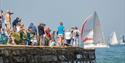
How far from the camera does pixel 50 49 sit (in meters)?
33.6

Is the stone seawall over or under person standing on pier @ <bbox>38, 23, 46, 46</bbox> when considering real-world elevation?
under

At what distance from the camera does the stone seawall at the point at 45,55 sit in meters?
28.6

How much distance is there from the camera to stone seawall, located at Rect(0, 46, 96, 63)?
28625mm

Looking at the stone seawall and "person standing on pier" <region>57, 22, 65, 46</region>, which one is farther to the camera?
"person standing on pier" <region>57, 22, 65, 46</region>

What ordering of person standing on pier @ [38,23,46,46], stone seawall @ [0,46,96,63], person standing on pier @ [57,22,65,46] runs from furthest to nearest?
1. person standing on pier @ [57,22,65,46]
2. person standing on pier @ [38,23,46,46]
3. stone seawall @ [0,46,96,63]

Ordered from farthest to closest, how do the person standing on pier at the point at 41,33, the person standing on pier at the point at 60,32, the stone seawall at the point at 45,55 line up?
1. the person standing on pier at the point at 60,32
2. the person standing on pier at the point at 41,33
3. the stone seawall at the point at 45,55

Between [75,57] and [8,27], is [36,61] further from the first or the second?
[75,57]

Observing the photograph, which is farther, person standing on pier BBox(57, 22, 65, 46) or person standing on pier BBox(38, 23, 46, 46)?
person standing on pier BBox(57, 22, 65, 46)

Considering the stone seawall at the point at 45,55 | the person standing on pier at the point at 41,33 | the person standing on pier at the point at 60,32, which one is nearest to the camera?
the stone seawall at the point at 45,55

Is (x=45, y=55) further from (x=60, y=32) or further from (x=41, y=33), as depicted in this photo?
(x=60, y=32)

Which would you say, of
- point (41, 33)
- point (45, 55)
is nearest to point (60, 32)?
point (41, 33)

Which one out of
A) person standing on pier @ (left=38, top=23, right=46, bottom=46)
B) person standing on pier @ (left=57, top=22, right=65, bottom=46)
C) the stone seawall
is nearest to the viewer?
the stone seawall

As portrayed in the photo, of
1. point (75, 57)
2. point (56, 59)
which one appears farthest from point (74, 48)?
point (56, 59)

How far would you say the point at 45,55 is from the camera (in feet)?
108
